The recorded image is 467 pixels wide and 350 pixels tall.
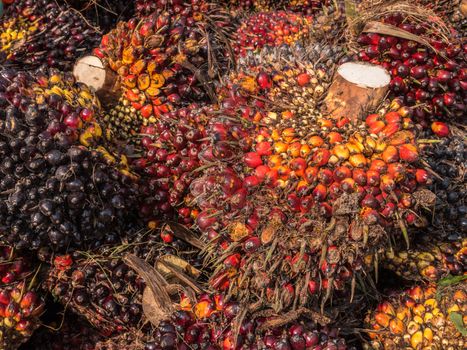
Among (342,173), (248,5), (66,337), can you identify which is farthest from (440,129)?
(66,337)

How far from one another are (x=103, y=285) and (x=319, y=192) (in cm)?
105

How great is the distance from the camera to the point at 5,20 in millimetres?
2877

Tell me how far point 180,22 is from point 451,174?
1.51m

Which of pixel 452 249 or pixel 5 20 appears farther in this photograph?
pixel 5 20

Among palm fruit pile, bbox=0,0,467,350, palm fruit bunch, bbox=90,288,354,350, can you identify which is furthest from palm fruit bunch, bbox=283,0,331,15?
palm fruit bunch, bbox=90,288,354,350

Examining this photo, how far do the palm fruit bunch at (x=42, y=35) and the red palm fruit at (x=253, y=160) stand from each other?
5.18ft

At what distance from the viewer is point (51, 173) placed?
197 centimetres

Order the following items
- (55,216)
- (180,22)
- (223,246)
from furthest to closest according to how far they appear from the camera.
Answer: (180,22) < (55,216) < (223,246)

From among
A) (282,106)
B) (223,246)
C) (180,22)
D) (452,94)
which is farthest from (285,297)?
(180,22)

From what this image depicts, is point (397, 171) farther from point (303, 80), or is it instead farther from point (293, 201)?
point (303, 80)

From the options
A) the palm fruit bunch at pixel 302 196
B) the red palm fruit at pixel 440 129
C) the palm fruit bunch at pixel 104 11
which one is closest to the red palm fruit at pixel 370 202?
the palm fruit bunch at pixel 302 196

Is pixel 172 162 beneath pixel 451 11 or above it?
beneath

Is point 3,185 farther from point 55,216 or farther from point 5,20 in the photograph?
point 5,20

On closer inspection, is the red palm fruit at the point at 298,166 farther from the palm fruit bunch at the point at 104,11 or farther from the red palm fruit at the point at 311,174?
the palm fruit bunch at the point at 104,11
